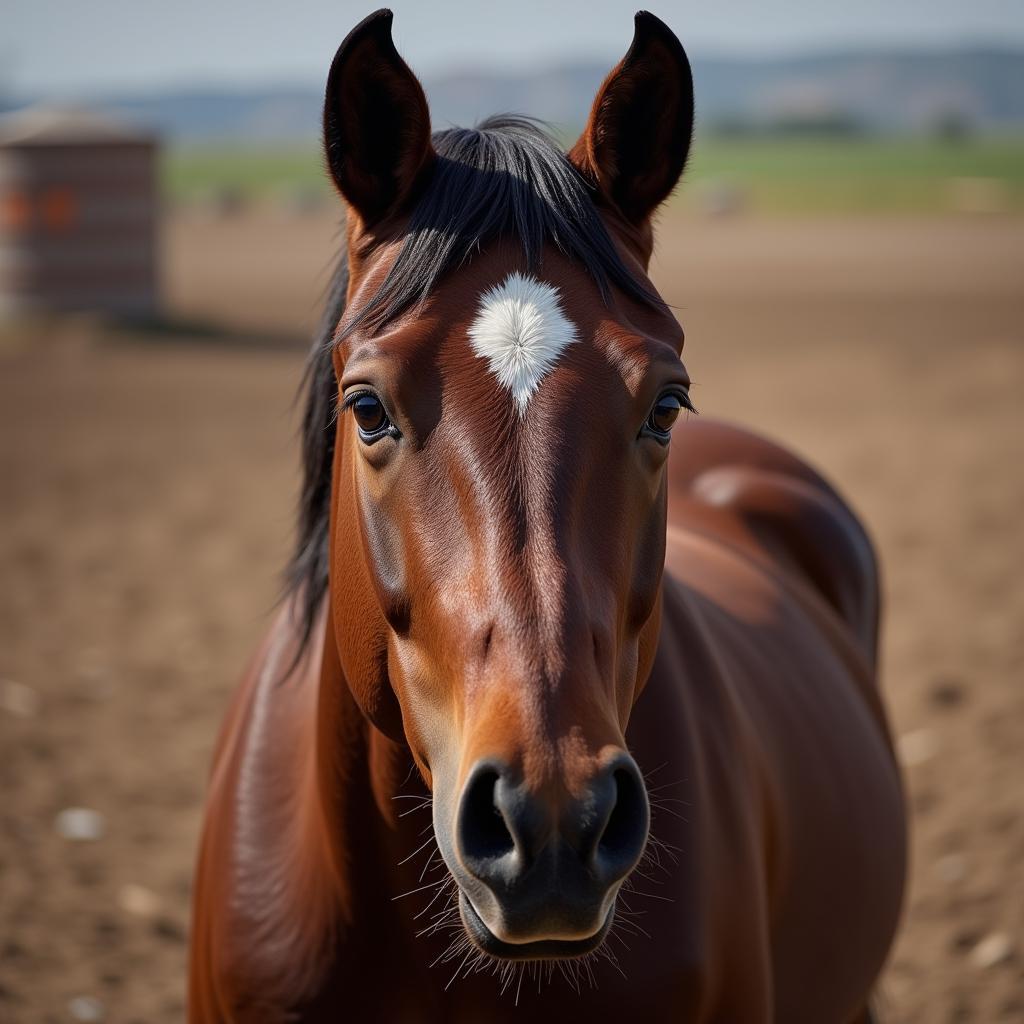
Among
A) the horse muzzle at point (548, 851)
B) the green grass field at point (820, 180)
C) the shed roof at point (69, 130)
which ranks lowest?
the green grass field at point (820, 180)

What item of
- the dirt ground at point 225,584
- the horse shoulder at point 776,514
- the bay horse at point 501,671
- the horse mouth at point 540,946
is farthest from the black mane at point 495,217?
the horse shoulder at point 776,514

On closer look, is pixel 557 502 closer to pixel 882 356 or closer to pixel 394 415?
pixel 394 415

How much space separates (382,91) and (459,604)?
0.87 meters

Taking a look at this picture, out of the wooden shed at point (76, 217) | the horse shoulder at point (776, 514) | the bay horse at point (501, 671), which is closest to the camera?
the bay horse at point (501, 671)

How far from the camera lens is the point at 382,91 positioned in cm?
198

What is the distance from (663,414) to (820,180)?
57.1 meters

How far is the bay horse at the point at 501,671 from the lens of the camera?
160 cm

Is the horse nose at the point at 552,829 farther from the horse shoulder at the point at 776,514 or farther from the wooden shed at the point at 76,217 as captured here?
the wooden shed at the point at 76,217

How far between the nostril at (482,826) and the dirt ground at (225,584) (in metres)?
1.94

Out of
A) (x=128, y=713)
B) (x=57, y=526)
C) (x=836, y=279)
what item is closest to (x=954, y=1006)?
(x=128, y=713)

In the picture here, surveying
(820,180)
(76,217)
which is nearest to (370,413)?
(76,217)

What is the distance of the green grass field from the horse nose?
59.0ft

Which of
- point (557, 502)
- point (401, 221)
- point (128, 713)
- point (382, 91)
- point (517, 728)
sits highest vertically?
point (382, 91)

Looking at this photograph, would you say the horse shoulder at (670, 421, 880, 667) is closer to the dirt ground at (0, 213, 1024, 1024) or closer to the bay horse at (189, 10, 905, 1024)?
the bay horse at (189, 10, 905, 1024)
